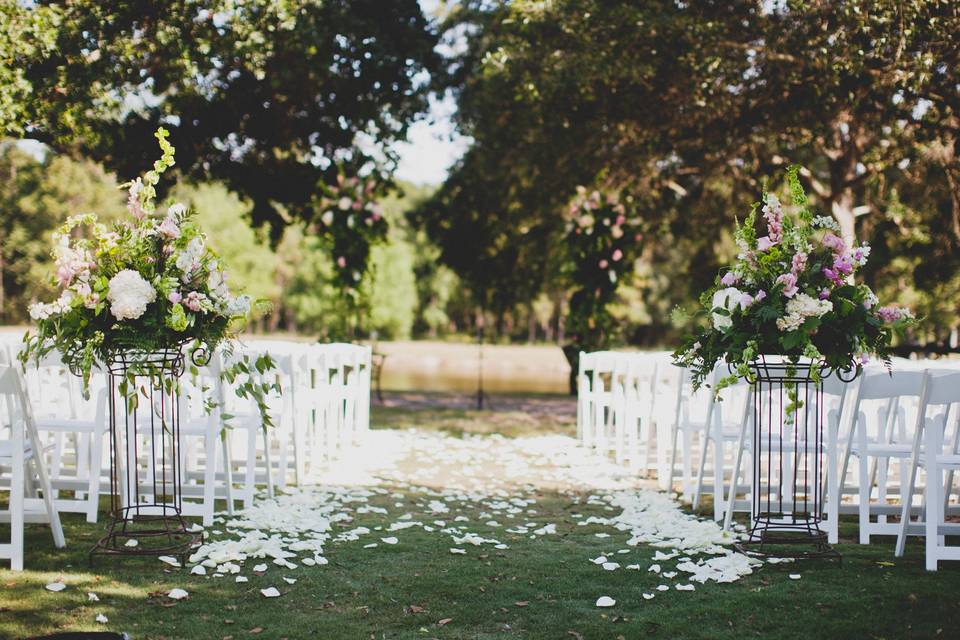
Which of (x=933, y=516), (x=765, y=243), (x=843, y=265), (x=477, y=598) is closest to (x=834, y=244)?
(x=843, y=265)

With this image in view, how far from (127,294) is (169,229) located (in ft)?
1.44

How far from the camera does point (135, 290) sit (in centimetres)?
463

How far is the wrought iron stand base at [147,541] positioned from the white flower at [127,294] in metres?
1.22

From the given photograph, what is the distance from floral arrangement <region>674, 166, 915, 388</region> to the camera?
4.80 metres

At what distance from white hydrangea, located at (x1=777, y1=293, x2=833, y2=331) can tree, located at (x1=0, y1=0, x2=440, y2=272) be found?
790 centimetres

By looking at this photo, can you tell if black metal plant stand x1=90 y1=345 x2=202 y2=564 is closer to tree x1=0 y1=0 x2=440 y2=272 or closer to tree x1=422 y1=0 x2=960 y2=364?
tree x1=0 y1=0 x2=440 y2=272

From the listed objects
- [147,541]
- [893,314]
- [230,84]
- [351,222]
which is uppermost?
[230,84]

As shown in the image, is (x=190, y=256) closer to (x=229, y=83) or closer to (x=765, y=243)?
(x=765, y=243)

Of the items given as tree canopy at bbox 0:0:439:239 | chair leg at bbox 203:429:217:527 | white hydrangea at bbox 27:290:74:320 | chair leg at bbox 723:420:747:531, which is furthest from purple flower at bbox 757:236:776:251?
tree canopy at bbox 0:0:439:239

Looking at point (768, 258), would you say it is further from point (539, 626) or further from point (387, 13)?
point (387, 13)

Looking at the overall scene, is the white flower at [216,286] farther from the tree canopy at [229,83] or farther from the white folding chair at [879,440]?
the tree canopy at [229,83]

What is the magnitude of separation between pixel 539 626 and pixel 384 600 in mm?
821

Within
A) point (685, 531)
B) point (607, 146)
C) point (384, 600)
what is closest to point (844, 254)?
point (685, 531)

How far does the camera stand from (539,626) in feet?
13.5
